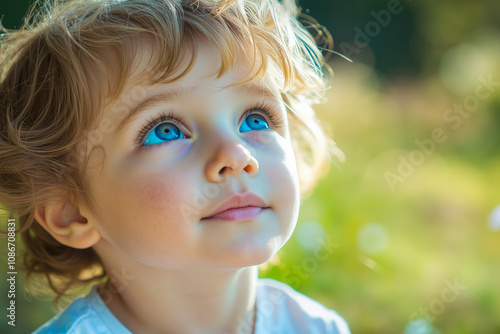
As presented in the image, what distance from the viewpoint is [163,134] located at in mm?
1246

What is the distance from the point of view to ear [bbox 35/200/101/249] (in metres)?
1.35

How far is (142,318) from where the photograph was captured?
142 centimetres

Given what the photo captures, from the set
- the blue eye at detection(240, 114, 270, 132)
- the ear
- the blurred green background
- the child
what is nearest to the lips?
the child

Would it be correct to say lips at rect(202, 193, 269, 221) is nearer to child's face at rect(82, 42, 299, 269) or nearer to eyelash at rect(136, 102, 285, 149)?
child's face at rect(82, 42, 299, 269)

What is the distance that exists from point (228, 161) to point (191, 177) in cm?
9

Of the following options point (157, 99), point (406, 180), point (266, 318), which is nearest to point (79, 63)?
point (157, 99)

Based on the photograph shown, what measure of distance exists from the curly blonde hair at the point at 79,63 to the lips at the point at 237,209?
0.92ft

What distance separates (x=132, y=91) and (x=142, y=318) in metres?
0.58

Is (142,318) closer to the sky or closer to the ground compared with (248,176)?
closer to the ground

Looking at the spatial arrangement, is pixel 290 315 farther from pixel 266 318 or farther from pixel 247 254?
pixel 247 254

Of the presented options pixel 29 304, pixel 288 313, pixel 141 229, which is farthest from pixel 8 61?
pixel 29 304

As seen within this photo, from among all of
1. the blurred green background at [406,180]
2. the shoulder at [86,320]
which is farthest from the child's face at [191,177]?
the blurred green background at [406,180]

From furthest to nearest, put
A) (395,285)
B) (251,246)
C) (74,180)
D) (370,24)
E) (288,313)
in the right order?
(370,24) → (395,285) → (288,313) → (74,180) → (251,246)

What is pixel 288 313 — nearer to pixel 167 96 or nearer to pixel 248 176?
pixel 248 176
